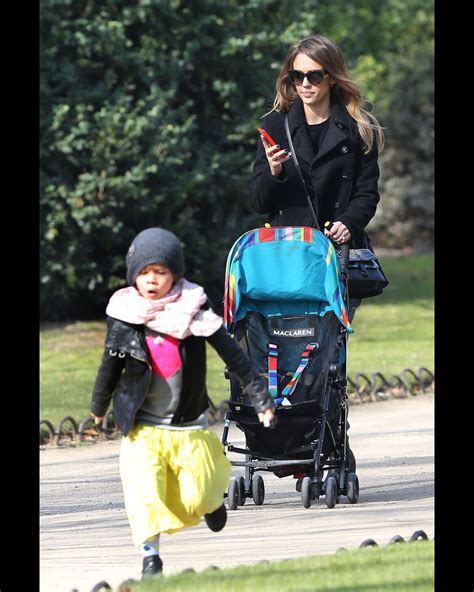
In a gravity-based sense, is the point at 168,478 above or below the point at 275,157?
Answer: below

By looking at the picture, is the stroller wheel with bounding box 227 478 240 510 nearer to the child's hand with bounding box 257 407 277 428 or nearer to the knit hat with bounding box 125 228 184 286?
the child's hand with bounding box 257 407 277 428

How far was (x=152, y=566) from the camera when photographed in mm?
5652

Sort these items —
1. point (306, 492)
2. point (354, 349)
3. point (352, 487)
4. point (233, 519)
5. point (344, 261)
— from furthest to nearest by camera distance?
point (354, 349) < point (344, 261) < point (352, 487) < point (306, 492) < point (233, 519)

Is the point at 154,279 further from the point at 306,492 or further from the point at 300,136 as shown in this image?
the point at 300,136

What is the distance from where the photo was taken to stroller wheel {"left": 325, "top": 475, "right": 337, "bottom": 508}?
729cm

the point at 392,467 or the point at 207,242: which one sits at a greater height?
the point at 207,242

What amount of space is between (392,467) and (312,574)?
11.3 ft

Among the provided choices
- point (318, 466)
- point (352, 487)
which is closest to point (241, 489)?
point (318, 466)

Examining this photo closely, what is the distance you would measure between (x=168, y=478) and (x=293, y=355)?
187 centimetres
